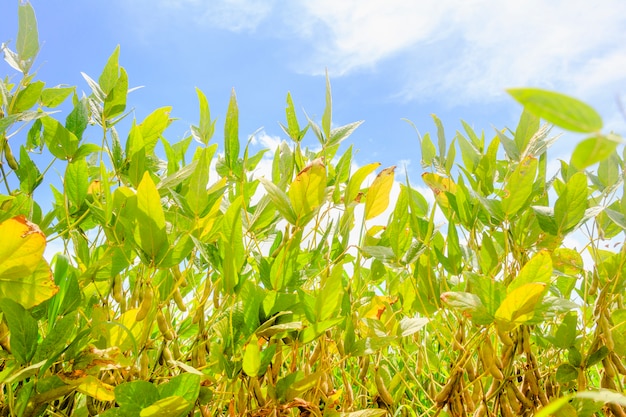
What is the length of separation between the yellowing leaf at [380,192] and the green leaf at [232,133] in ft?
0.64

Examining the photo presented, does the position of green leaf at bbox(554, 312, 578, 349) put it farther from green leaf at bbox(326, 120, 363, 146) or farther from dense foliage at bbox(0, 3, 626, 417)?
green leaf at bbox(326, 120, 363, 146)


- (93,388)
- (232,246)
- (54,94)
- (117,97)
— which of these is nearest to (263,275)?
(232,246)

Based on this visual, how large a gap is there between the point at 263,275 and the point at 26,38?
558 mm

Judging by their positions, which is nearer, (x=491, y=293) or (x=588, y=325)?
(x=491, y=293)

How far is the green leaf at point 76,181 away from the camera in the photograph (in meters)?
0.78

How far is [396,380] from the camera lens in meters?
0.86

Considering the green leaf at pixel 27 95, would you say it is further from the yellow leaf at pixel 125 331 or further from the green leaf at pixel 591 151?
the green leaf at pixel 591 151

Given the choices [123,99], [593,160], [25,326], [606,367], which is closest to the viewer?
[593,160]

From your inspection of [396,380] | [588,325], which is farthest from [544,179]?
[396,380]

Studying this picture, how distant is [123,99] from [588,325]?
85 centimetres

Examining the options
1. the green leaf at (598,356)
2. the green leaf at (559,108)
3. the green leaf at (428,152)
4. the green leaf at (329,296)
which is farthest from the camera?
the green leaf at (428,152)

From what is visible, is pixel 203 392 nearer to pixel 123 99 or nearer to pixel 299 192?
pixel 299 192

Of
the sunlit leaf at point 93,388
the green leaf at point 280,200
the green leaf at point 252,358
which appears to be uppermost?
the green leaf at point 280,200

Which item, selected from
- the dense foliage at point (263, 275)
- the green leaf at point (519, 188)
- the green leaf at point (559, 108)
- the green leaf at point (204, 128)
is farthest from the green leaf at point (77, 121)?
the green leaf at point (559, 108)
